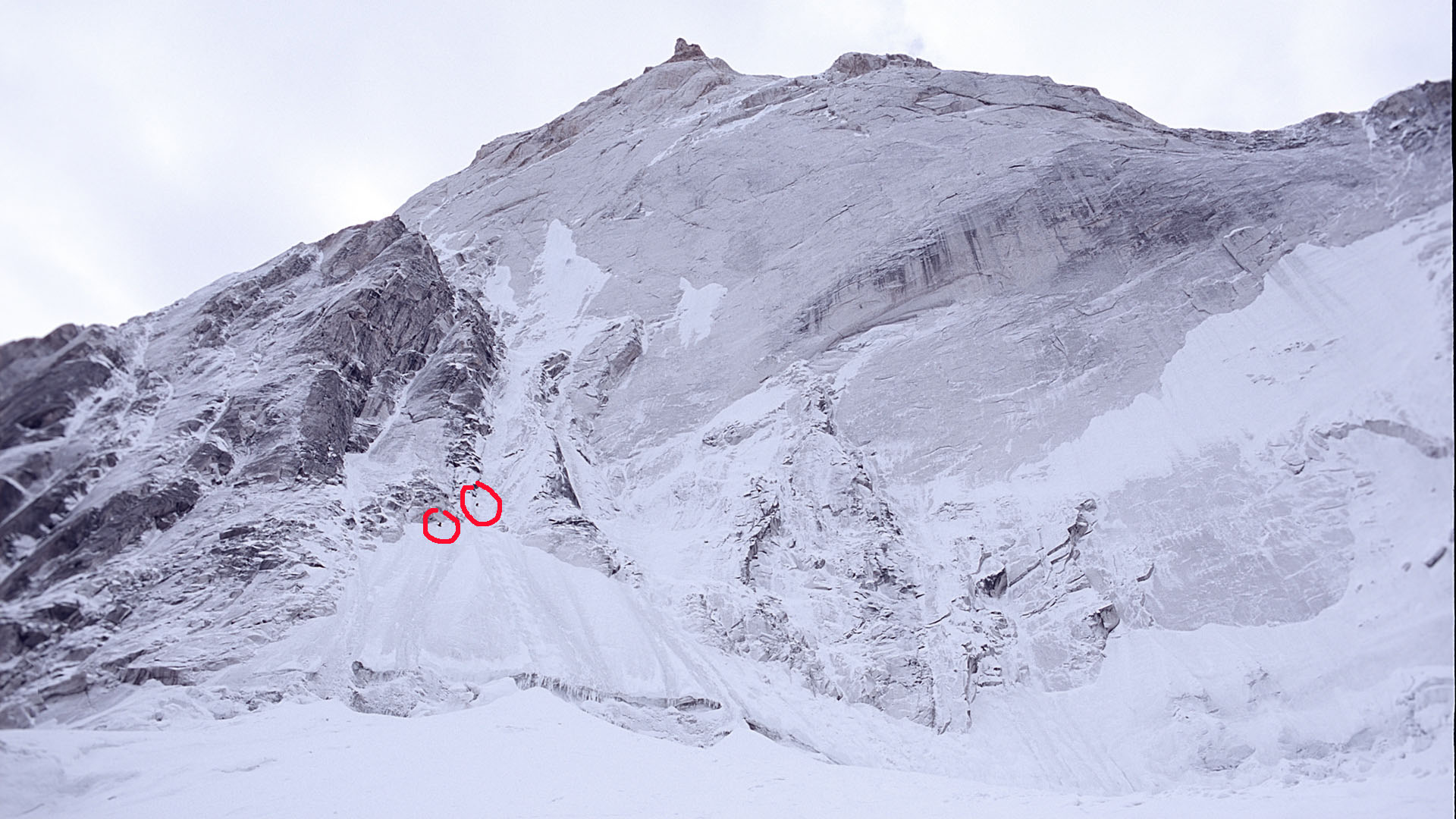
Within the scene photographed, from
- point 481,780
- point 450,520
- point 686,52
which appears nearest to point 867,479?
point 450,520

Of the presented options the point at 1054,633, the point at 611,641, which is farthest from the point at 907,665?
the point at 611,641

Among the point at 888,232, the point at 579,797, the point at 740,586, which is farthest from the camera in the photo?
the point at 888,232

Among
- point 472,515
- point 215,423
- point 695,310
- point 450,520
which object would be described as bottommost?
point 450,520

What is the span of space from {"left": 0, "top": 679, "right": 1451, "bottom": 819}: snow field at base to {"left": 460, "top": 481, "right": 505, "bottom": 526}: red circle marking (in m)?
7.61

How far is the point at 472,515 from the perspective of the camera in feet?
86.4

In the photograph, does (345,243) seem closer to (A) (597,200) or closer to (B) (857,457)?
(A) (597,200)

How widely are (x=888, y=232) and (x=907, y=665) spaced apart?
58.0ft

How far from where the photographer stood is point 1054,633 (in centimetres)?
2150

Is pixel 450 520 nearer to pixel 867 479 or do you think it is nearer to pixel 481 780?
pixel 481 780

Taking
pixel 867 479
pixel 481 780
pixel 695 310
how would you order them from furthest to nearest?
pixel 695 310 < pixel 867 479 < pixel 481 780

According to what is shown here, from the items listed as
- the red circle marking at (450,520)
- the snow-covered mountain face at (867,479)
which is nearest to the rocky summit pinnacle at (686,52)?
the snow-covered mountain face at (867,479)

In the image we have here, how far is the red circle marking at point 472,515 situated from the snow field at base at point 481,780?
7605 mm

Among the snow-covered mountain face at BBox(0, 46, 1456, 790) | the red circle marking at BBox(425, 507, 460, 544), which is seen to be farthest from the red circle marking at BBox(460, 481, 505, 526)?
the red circle marking at BBox(425, 507, 460, 544)

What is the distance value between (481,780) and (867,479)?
1331 cm
